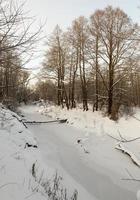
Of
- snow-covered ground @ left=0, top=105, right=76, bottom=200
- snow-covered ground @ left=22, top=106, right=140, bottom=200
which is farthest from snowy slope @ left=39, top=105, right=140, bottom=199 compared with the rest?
snow-covered ground @ left=0, top=105, right=76, bottom=200

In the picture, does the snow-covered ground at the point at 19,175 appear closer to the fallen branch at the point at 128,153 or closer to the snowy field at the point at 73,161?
the snowy field at the point at 73,161

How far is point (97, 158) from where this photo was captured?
32.3ft

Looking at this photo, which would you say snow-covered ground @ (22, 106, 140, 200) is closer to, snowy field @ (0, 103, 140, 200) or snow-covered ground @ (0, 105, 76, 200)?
snowy field @ (0, 103, 140, 200)

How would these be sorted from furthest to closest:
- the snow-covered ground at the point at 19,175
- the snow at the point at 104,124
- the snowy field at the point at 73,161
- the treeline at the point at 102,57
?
1. the treeline at the point at 102,57
2. the snow at the point at 104,124
3. the snowy field at the point at 73,161
4. the snow-covered ground at the point at 19,175

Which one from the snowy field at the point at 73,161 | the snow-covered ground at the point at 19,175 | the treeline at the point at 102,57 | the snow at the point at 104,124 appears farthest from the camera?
the treeline at the point at 102,57

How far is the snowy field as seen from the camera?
16.0 ft

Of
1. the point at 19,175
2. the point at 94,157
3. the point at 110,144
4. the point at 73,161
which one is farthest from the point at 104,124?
the point at 19,175

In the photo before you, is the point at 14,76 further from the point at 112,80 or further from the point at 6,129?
the point at 112,80

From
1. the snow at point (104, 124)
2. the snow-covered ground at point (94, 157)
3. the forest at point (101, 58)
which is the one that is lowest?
the snow-covered ground at point (94, 157)

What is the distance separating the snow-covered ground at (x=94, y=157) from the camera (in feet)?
22.8

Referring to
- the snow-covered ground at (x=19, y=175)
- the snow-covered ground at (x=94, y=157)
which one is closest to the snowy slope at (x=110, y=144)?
the snow-covered ground at (x=94, y=157)

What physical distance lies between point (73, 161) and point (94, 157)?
1083 millimetres

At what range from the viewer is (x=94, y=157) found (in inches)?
393

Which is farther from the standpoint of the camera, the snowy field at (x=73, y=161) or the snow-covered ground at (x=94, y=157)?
the snow-covered ground at (x=94, y=157)
